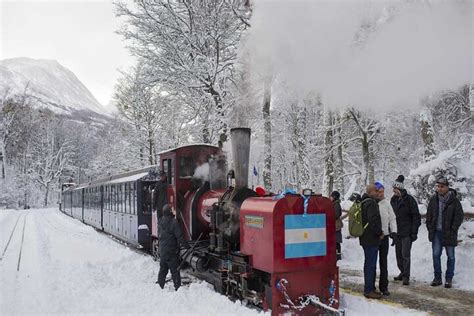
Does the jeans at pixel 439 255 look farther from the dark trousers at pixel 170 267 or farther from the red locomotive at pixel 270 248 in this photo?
the dark trousers at pixel 170 267

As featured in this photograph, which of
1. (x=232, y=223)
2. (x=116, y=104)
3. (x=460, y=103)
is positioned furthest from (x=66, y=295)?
(x=116, y=104)

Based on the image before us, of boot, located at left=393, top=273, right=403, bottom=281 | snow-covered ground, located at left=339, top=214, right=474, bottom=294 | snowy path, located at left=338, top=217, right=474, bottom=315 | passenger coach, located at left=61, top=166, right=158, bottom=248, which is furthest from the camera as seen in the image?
passenger coach, located at left=61, top=166, right=158, bottom=248

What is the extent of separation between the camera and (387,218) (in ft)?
23.1

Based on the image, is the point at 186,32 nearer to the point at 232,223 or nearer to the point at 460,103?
the point at 232,223

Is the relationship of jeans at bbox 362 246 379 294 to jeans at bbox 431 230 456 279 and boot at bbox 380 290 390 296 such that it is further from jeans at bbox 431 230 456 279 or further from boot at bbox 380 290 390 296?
jeans at bbox 431 230 456 279

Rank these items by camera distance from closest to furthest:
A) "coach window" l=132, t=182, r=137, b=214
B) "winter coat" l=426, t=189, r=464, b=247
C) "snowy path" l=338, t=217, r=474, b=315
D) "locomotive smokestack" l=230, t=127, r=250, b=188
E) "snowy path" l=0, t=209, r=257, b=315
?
1. "snowy path" l=338, t=217, r=474, b=315
2. "snowy path" l=0, t=209, r=257, b=315
3. "locomotive smokestack" l=230, t=127, r=250, b=188
4. "winter coat" l=426, t=189, r=464, b=247
5. "coach window" l=132, t=182, r=137, b=214

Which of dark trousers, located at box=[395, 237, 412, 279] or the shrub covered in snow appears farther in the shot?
the shrub covered in snow

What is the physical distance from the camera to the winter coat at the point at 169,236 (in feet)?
26.5

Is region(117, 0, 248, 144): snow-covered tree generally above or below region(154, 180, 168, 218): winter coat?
above

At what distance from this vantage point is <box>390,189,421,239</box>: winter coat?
741cm

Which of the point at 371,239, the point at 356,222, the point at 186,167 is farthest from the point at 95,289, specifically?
the point at 371,239

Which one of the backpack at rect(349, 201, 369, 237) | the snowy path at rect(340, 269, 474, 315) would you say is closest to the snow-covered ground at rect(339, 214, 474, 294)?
the snowy path at rect(340, 269, 474, 315)

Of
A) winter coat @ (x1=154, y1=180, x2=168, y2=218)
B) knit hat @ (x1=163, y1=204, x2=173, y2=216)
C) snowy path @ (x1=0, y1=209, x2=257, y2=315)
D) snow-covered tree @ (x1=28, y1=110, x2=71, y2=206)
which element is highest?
snow-covered tree @ (x1=28, y1=110, x2=71, y2=206)

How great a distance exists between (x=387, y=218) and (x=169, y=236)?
3.83 metres
